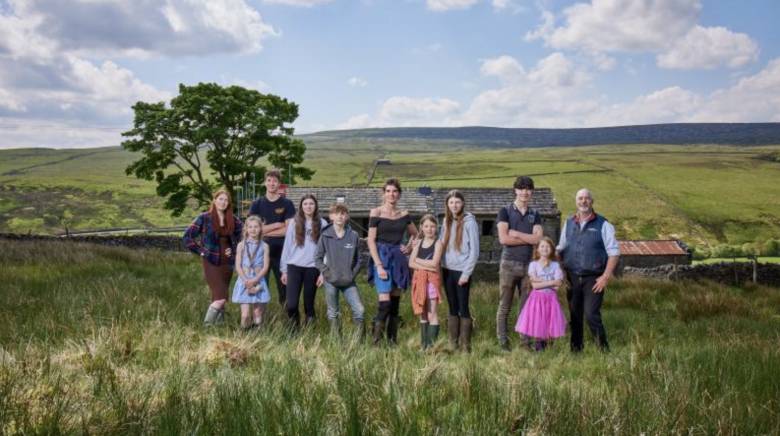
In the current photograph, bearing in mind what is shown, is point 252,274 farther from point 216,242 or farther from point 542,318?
point 542,318

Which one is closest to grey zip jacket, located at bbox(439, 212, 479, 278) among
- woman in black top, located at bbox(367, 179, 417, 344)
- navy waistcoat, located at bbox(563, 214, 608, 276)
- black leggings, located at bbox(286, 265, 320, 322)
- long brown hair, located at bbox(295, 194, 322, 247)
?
woman in black top, located at bbox(367, 179, 417, 344)

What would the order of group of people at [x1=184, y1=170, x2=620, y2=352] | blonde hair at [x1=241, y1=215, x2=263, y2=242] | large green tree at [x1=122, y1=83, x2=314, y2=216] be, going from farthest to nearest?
1. large green tree at [x1=122, y1=83, x2=314, y2=216]
2. blonde hair at [x1=241, y1=215, x2=263, y2=242]
3. group of people at [x1=184, y1=170, x2=620, y2=352]

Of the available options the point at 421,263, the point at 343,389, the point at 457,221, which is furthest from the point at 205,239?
the point at 343,389

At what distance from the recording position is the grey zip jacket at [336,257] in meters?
7.32

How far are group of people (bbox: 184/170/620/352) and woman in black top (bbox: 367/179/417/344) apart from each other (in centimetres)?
1

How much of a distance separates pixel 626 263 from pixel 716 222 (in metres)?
46.3

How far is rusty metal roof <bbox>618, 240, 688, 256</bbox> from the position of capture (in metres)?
37.9

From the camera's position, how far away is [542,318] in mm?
7211

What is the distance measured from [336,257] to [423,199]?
110 ft

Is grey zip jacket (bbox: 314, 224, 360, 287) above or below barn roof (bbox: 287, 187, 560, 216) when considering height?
above

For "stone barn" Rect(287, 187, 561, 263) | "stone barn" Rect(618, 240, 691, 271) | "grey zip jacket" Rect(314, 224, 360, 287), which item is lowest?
"stone barn" Rect(618, 240, 691, 271)

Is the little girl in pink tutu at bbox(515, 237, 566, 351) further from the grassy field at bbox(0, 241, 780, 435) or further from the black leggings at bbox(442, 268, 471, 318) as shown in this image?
the grassy field at bbox(0, 241, 780, 435)

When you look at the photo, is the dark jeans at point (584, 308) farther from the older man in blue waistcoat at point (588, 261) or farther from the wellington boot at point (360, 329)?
the wellington boot at point (360, 329)

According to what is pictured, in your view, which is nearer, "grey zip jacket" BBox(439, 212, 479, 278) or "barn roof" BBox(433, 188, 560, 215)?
"grey zip jacket" BBox(439, 212, 479, 278)
